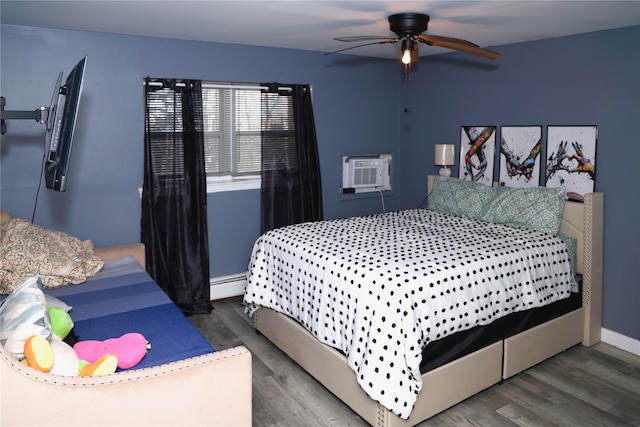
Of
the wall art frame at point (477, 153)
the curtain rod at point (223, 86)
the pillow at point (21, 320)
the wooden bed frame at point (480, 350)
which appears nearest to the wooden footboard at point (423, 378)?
the wooden bed frame at point (480, 350)

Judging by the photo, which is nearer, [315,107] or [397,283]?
[397,283]

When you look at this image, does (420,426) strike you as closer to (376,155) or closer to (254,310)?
(254,310)

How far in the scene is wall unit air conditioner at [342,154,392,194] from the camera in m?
5.03

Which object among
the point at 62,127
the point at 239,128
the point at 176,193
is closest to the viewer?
the point at 62,127

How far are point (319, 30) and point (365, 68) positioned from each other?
1455 mm

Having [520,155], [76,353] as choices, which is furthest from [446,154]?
[76,353]

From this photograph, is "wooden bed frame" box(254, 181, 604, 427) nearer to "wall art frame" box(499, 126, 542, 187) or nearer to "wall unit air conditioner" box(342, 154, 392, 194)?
"wall art frame" box(499, 126, 542, 187)

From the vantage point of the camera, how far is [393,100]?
5.28 meters

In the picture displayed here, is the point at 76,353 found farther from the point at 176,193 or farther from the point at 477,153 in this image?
the point at 477,153

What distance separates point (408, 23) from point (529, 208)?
1.58 meters

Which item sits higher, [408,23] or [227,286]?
[408,23]

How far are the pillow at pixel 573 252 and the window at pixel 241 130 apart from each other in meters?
2.41

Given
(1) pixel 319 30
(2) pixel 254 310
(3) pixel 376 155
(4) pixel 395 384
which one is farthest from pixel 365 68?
(4) pixel 395 384

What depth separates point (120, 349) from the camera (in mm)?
2064
